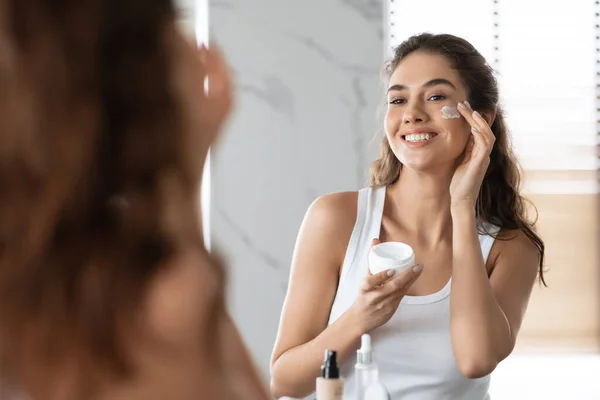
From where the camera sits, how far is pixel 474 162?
1.54 m

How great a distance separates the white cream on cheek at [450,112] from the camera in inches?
62.0

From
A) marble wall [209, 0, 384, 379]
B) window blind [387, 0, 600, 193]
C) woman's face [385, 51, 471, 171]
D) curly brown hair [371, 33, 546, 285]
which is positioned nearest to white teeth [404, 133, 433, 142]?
woman's face [385, 51, 471, 171]

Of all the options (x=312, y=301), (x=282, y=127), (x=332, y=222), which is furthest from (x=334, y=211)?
(x=282, y=127)

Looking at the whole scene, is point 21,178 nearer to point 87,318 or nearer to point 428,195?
point 87,318

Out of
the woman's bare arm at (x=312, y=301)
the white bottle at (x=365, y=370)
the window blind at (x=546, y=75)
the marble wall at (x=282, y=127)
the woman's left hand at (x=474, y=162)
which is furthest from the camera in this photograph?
the window blind at (x=546, y=75)

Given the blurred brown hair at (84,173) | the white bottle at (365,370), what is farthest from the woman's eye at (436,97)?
the blurred brown hair at (84,173)

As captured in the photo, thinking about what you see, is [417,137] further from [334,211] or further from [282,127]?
[282,127]

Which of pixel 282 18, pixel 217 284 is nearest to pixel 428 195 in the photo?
pixel 282 18

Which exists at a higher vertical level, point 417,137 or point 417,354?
point 417,137

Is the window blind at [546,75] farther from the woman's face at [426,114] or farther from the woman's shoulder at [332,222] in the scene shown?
the woman's shoulder at [332,222]

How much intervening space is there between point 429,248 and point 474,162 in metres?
0.20

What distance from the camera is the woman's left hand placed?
1.52 metres

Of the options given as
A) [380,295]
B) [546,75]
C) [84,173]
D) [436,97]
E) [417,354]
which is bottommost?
[417,354]

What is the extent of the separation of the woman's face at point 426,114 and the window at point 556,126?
0.86 meters
